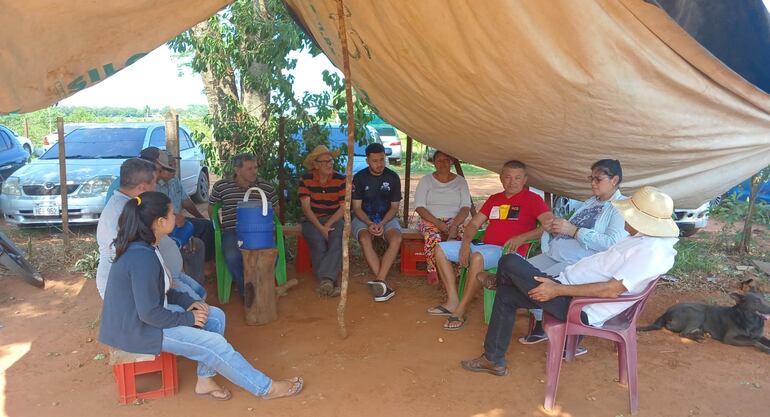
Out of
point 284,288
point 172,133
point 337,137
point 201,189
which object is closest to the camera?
point 284,288

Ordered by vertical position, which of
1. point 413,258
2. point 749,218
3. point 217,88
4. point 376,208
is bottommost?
point 413,258

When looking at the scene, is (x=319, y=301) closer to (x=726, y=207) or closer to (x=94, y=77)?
(x=94, y=77)

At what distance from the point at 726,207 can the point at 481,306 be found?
12.0ft

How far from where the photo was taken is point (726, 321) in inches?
145

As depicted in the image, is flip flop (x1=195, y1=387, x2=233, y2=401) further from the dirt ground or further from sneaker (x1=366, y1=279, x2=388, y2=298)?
sneaker (x1=366, y1=279, x2=388, y2=298)

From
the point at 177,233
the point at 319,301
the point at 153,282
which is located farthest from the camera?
the point at 319,301

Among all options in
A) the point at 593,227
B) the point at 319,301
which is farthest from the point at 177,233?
the point at 593,227

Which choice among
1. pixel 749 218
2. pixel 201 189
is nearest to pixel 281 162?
pixel 201 189

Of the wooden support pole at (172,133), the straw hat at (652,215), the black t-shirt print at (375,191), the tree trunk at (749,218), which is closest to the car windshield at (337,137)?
the black t-shirt print at (375,191)

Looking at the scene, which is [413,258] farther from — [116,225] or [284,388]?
[116,225]

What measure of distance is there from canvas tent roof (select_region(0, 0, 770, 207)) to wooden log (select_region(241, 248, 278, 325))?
1.53 metres

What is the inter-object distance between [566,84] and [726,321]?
89.5 inches

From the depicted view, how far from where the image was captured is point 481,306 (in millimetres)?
4344

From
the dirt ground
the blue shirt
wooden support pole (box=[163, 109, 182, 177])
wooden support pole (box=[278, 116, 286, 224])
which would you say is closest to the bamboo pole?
the dirt ground
